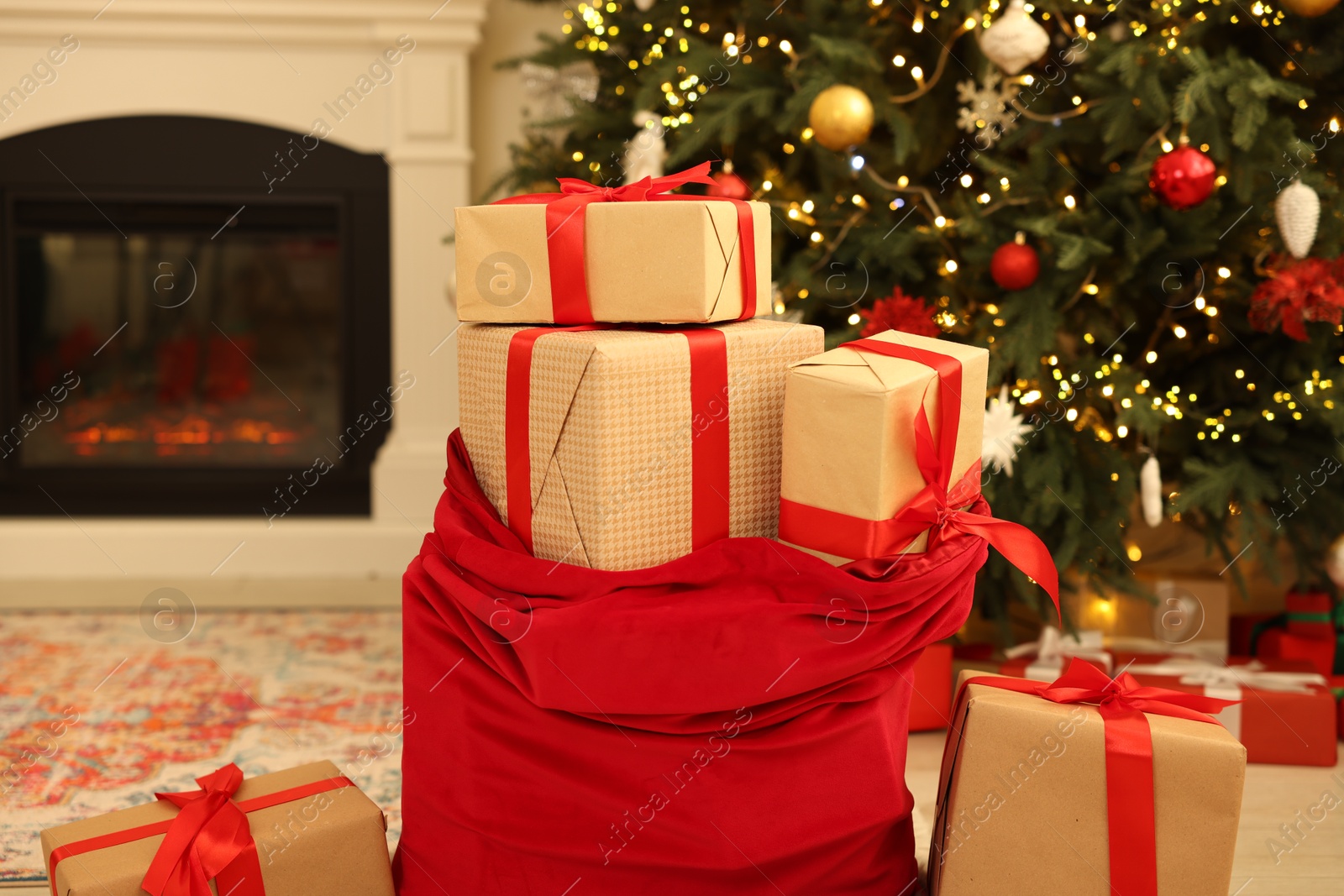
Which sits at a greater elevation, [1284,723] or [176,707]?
[1284,723]

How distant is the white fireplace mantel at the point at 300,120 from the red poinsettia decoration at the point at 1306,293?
206cm

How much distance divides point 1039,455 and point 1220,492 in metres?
0.32

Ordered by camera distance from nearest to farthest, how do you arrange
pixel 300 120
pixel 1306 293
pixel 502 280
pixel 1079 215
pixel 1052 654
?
pixel 502 280, pixel 1306 293, pixel 1079 215, pixel 1052 654, pixel 300 120

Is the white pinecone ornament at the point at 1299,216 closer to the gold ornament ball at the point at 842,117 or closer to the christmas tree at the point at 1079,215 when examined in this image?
the christmas tree at the point at 1079,215

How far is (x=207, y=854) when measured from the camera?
1289 millimetres

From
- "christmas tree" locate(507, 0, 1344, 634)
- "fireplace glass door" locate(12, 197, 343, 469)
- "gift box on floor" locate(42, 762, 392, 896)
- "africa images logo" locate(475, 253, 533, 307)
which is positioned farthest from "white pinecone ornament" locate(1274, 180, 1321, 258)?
"fireplace glass door" locate(12, 197, 343, 469)

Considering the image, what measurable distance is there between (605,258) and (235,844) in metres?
0.82

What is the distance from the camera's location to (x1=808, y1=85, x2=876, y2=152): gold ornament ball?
1946 mm

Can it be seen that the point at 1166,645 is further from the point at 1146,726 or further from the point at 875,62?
the point at 875,62

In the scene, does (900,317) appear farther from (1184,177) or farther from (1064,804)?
(1064,804)

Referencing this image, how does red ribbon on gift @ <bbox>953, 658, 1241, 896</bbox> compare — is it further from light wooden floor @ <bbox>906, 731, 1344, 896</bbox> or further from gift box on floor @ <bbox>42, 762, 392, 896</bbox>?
→ gift box on floor @ <bbox>42, 762, 392, 896</bbox>

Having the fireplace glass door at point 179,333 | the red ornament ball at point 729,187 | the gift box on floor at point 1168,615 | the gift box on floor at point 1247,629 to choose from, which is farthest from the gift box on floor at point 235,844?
the fireplace glass door at point 179,333

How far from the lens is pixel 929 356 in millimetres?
1343

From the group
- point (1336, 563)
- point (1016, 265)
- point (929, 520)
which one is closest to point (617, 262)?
point (929, 520)
